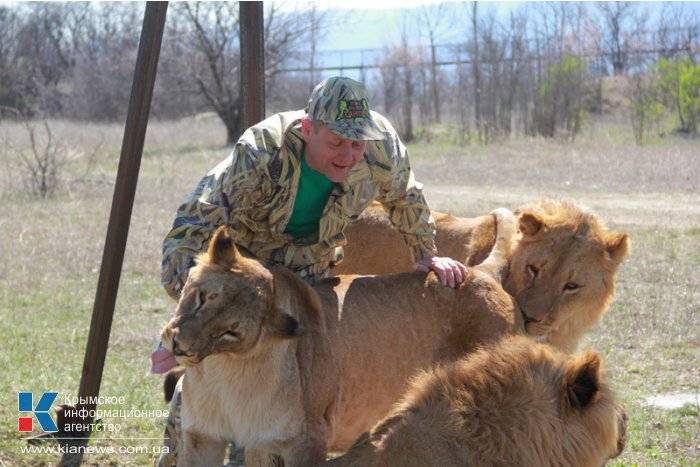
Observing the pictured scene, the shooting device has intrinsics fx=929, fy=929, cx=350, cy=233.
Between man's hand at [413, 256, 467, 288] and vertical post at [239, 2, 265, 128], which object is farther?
vertical post at [239, 2, 265, 128]

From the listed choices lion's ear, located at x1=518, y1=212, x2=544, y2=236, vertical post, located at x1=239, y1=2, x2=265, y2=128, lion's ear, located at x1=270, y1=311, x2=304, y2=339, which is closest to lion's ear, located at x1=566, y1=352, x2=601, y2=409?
lion's ear, located at x1=270, y1=311, x2=304, y2=339

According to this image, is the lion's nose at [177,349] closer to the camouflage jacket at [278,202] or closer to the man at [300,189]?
the man at [300,189]

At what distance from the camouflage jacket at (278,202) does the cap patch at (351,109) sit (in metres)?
0.30

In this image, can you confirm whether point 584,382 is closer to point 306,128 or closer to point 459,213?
point 306,128

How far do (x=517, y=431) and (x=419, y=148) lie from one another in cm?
2173

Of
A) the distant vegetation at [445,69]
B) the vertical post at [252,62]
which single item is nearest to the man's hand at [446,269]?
the vertical post at [252,62]

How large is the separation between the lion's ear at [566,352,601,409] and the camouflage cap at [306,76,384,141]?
49.4 inches

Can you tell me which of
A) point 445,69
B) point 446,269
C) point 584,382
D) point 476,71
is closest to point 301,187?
point 446,269

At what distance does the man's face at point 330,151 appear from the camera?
385cm

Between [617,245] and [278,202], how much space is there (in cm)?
203

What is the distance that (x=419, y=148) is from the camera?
24.5 meters

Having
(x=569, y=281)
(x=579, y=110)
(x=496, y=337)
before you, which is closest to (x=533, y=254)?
(x=569, y=281)

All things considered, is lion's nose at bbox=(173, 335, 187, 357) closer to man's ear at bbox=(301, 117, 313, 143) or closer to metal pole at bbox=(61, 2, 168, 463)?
man's ear at bbox=(301, 117, 313, 143)

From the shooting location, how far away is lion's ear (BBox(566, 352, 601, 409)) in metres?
3.03
